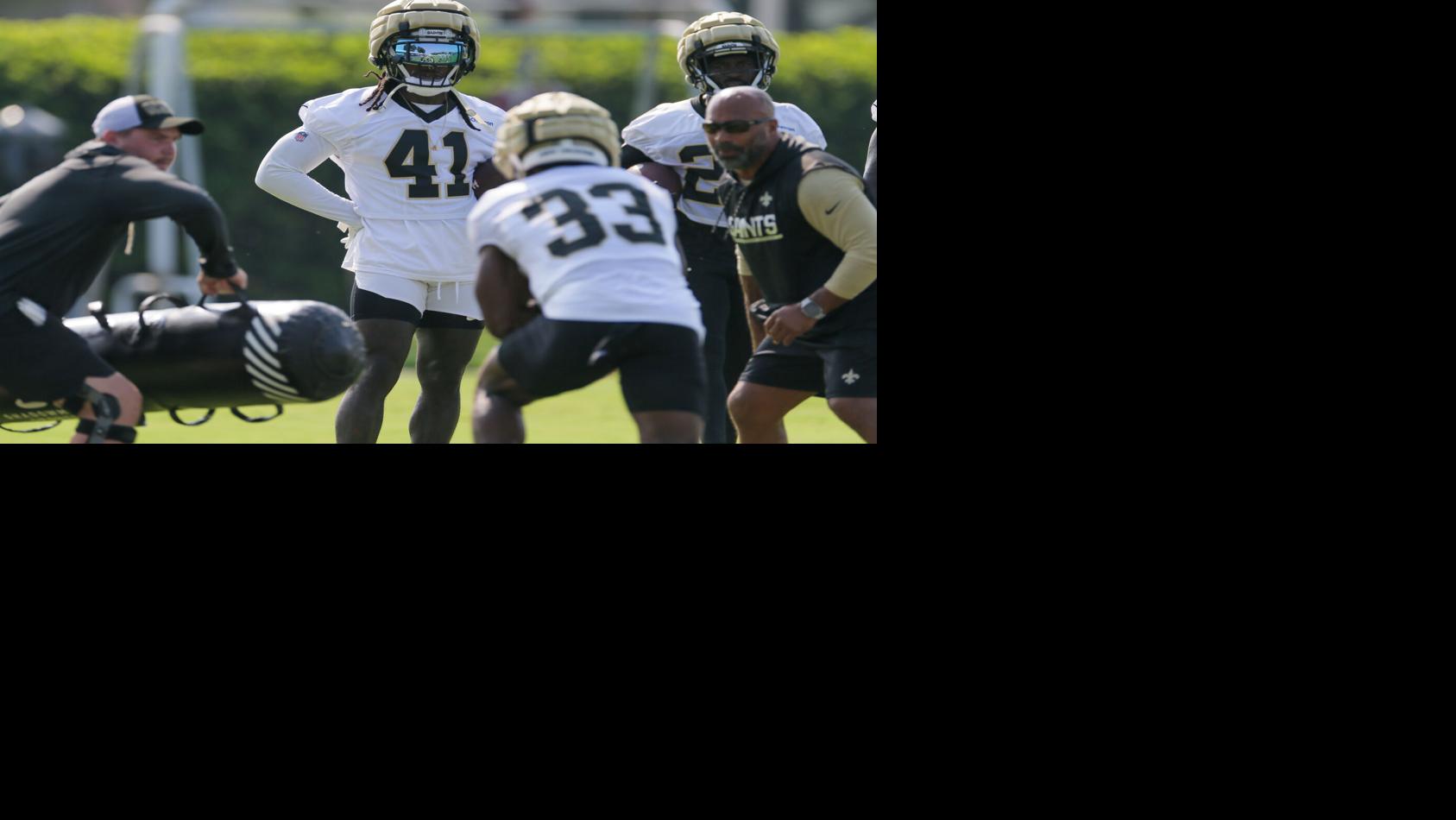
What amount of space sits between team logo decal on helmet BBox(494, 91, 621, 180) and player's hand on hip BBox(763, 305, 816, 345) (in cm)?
102

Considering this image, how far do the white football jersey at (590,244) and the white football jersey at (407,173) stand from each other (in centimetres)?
163

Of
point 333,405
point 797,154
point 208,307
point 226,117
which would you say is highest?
point 226,117

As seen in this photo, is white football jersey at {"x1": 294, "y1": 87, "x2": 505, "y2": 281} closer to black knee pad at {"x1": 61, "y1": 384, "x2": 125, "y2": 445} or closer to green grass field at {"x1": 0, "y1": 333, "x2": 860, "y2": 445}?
black knee pad at {"x1": 61, "y1": 384, "x2": 125, "y2": 445}

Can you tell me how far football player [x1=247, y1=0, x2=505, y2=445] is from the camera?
22.2 feet

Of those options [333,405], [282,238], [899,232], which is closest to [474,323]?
[899,232]

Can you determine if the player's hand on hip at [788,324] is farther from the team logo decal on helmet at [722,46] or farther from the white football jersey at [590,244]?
the team logo decal on helmet at [722,46]

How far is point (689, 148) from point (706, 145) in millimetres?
71

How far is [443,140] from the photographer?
6.84 meters

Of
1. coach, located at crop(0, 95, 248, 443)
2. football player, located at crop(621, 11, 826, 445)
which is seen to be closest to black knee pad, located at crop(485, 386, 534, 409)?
coach, located at crop(0, 95, 248, 443)

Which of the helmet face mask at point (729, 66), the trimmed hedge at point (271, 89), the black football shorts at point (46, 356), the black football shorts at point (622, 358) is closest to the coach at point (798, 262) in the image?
the helmet face mask at point (729, 66)

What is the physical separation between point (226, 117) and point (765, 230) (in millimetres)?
9671

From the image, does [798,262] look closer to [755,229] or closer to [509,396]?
[755,229]

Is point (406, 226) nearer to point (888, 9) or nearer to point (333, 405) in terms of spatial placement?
point (888, 9)

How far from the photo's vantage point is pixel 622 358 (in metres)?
5.08
